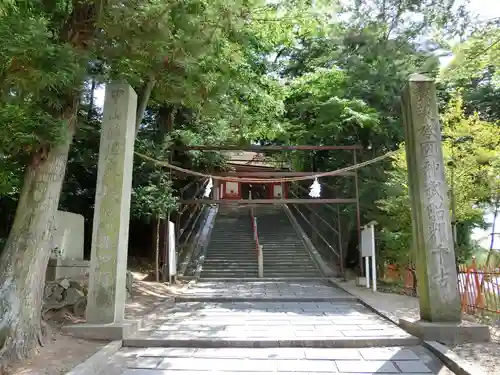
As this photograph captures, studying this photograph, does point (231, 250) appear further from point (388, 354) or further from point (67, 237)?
point (388, 354)

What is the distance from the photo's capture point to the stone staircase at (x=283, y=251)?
14.7 m

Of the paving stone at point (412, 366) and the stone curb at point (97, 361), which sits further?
the paving stone at point (412, 366)

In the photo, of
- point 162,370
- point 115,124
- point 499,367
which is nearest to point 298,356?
point 162,370

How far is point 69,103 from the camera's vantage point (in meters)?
5.78

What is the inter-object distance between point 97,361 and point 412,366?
12.4 ft

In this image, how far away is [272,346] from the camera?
552cm

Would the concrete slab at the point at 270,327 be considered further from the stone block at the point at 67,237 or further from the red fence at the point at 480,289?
the stone block at the point at 67,237

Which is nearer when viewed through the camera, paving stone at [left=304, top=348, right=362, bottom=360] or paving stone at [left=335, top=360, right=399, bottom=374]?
paving stone at [left=335, top=360, right=399, bottom=374]

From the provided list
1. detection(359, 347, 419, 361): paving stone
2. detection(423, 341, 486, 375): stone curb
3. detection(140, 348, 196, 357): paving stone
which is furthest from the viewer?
detection(140, 348, 196, 357): paving stone

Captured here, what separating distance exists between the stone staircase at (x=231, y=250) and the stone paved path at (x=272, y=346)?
21.0 ft

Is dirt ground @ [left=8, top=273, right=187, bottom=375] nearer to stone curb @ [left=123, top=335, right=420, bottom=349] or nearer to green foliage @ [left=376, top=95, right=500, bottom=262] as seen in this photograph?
stone curb @ [left=123, top=335, right=420, bottom=349]

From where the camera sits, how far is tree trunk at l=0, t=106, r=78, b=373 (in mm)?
4754

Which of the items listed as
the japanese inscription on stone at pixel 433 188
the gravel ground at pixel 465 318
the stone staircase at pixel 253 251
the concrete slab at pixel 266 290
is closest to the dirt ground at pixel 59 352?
the concrete slab at pixel 266 290

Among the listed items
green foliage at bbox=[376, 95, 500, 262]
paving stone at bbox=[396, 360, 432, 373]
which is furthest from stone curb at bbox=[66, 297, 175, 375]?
green foliage at bbox=[376, 95, 500, 262]
